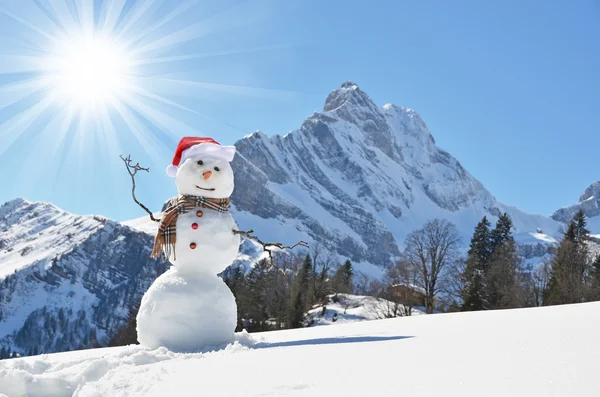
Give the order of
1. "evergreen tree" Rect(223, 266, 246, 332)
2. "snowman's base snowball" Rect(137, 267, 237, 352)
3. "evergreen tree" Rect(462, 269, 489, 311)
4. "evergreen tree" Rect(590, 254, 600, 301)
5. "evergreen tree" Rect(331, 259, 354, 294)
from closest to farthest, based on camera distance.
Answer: "snowman's base snowball" Rect(137, 267, 237, 352), "evergreen tree" Rect(590, 254, 600, 301), "evergreen tree" Rect(462, 269, 489, 311), "evergreen tree" Rect(223, 266, 246, 332), "evergreen tree" Rect(331, 259, 354, 294)

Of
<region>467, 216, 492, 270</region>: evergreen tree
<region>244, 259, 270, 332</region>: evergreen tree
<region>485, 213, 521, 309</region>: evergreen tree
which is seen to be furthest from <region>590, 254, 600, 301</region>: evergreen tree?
<region>244, 259, 270, 332</region>: evergreen tree

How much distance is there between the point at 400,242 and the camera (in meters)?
196

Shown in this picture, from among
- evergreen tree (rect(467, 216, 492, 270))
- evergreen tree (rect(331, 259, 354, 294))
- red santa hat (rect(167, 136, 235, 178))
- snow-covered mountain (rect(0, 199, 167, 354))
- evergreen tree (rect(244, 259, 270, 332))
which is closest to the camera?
red santa hat (rect(167, 136, 235, 178))

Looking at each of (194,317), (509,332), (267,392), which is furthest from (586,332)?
(194,317)

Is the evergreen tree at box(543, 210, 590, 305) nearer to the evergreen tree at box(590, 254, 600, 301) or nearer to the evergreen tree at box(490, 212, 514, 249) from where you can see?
the evergreen tree at box(590, 254, 600, 301)

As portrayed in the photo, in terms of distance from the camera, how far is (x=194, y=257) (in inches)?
241

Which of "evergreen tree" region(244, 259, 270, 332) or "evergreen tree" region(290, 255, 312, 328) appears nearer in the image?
"evergreen tree" region(290, 255, 312, 328)

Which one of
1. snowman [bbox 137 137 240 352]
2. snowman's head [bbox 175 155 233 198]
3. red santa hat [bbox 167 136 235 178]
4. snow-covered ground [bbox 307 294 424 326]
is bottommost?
snow-covered ground [bbox 307 294 424 326]

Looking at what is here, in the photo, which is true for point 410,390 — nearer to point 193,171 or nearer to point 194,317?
point 194,317

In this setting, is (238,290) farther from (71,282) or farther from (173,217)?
(71,282)

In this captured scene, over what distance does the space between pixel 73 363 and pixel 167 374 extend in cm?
156

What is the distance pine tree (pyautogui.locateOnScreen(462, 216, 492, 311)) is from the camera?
86.9 feet

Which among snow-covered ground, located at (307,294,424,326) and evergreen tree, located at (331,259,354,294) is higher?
evergreen tree, located at (331,259,354,294)

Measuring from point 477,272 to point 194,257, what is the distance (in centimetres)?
2624
